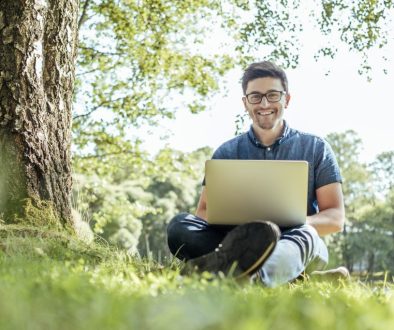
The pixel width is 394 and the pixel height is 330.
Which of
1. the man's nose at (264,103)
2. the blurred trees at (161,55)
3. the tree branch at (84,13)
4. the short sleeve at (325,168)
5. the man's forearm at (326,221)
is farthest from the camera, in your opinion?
the tree branch at (84,13)

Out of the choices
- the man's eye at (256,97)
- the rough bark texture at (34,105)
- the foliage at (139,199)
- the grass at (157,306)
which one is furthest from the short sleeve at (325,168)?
the rough bark texture at (34,105)

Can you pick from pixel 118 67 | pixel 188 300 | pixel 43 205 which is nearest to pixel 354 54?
pixel 118 67

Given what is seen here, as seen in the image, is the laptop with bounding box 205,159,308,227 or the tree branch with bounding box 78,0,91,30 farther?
the tree branch with bounding box 78,0,91,30

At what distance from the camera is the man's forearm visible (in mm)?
4312

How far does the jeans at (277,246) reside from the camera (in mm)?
3393

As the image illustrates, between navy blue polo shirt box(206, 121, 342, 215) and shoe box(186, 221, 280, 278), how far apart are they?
1620 millimetres

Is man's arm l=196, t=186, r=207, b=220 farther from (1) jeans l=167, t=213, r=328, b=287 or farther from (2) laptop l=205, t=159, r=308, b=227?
(2) laptop l=205, t=159, r=308, b=227

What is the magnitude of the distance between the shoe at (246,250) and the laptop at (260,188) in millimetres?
806

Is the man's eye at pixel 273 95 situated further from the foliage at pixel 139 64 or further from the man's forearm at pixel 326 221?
the foliage at pixel 139 64

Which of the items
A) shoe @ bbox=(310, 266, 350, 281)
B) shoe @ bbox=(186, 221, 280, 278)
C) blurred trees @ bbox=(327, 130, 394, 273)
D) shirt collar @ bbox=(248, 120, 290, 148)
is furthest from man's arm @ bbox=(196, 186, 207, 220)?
blurred trees @ bbox=(327, 130, 394, 273)

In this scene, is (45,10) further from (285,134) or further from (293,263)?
(293,263)

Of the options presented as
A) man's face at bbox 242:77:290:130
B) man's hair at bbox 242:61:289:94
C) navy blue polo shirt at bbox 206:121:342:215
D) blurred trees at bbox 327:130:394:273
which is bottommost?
blurred trees at bbox 327:130:394:273

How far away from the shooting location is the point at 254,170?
12.7ft

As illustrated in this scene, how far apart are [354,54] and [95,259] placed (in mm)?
7091
